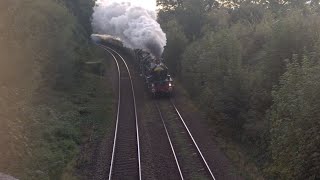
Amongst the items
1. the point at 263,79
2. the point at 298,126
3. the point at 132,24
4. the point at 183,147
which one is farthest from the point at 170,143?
the point at 132,24

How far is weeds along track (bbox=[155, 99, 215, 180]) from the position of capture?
18562 mm

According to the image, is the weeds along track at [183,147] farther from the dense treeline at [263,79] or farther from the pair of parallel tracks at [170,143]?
the dense treeline at [263,79]

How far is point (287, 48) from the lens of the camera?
20547mm

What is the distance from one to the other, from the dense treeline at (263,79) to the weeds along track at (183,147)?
2260 mm

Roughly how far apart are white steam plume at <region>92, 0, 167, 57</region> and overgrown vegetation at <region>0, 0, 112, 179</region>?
7.88 m

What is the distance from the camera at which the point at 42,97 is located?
29.2m

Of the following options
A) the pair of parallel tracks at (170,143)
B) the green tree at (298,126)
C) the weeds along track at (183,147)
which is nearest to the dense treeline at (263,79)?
the green tree at (298,126)

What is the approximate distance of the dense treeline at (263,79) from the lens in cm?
1362

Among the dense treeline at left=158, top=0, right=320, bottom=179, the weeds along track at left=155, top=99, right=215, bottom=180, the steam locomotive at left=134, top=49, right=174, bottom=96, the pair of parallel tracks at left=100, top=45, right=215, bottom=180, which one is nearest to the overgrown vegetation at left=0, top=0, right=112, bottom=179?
the pair of parallel tracks at left=100, top=45, right=215, bottom=180

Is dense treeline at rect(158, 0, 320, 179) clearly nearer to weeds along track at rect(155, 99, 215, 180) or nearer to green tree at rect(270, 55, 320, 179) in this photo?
green tree at rect(270, 55, 320, 179)

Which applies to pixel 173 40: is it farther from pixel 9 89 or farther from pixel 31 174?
pixel 31 174

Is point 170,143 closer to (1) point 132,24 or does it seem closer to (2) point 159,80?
(2) point 159,80

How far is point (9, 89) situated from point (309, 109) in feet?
50.2

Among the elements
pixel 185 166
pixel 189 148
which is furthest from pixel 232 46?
pixel 185 166
